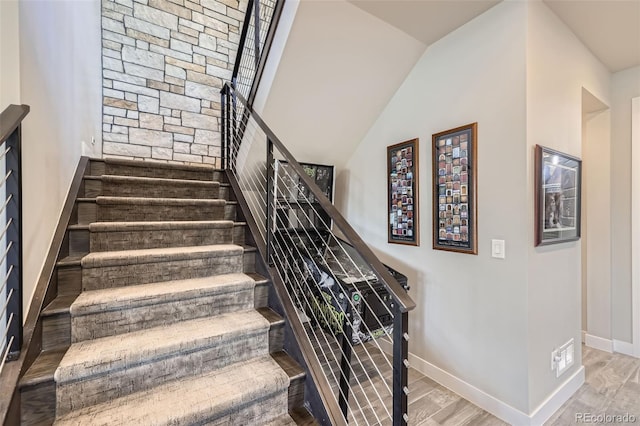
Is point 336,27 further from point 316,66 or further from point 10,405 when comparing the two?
point 10,405

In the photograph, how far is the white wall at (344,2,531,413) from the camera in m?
1.87

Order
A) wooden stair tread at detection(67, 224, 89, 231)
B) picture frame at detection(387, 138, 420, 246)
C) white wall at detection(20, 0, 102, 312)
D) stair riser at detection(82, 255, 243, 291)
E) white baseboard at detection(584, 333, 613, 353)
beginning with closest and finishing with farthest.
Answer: white wall at detection(20, 0, 102, 312) < stair riser at detection(82, 255, 243, 291) < wooden stair tread at detection(67, 224, 89, 231) < picture frame at detection(387, 138, 420, 246) < white baseboard at detection(584, 333, 613, 353)

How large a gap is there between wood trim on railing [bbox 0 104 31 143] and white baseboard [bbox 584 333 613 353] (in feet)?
14.9

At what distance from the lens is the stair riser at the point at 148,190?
80.8 inches

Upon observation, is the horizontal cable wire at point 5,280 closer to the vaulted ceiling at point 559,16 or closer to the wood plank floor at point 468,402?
the wood plank floor at point 468,402

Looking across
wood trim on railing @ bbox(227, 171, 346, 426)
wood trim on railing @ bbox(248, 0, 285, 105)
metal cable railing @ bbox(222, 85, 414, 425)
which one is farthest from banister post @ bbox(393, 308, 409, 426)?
wood trim on railing @ bbox(248, 0, 285, 105)

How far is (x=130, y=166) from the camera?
2.36 meters

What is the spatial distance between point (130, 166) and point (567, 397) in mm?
3781

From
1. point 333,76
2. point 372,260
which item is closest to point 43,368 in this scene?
point 372,260

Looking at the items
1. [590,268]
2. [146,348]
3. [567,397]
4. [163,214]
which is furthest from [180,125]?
[590,268]

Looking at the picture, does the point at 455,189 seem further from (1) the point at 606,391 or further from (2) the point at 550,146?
(1) the point at 606,391

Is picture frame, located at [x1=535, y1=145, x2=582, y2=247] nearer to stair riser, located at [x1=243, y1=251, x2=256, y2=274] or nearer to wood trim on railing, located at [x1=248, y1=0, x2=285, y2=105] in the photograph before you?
stair riser, located at [x1=243, y1=251, x2=256, y2=274]

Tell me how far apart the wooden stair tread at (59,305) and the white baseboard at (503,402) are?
2.47 m

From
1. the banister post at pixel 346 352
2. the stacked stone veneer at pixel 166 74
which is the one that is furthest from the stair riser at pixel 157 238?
the stacked stone veneer at pixel 166 74
